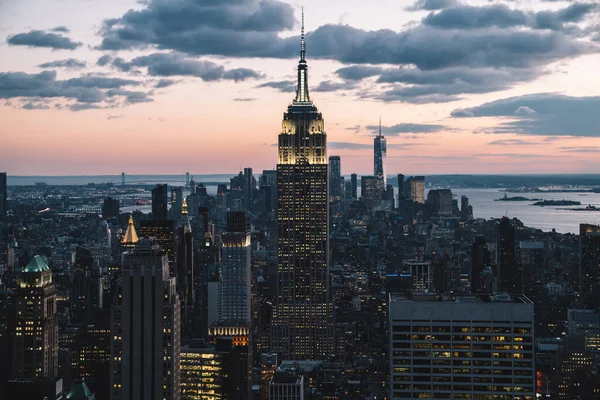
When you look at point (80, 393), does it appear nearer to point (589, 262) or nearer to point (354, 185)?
point (589, 262)

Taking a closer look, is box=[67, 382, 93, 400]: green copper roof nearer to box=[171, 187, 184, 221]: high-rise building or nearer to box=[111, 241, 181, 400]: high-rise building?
box=[111, 241, 181, 400]: high-rise building

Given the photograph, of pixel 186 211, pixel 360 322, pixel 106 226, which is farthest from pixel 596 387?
pixel 186 211

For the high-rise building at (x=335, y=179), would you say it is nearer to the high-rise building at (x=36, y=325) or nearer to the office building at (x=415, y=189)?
the office building at (x=415, y=189)

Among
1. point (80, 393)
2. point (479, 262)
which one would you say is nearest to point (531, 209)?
point (479, 262)

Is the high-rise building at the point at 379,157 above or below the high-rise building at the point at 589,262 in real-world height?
above

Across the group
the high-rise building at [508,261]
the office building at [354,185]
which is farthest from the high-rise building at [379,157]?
the high-rise building at [508,261]
